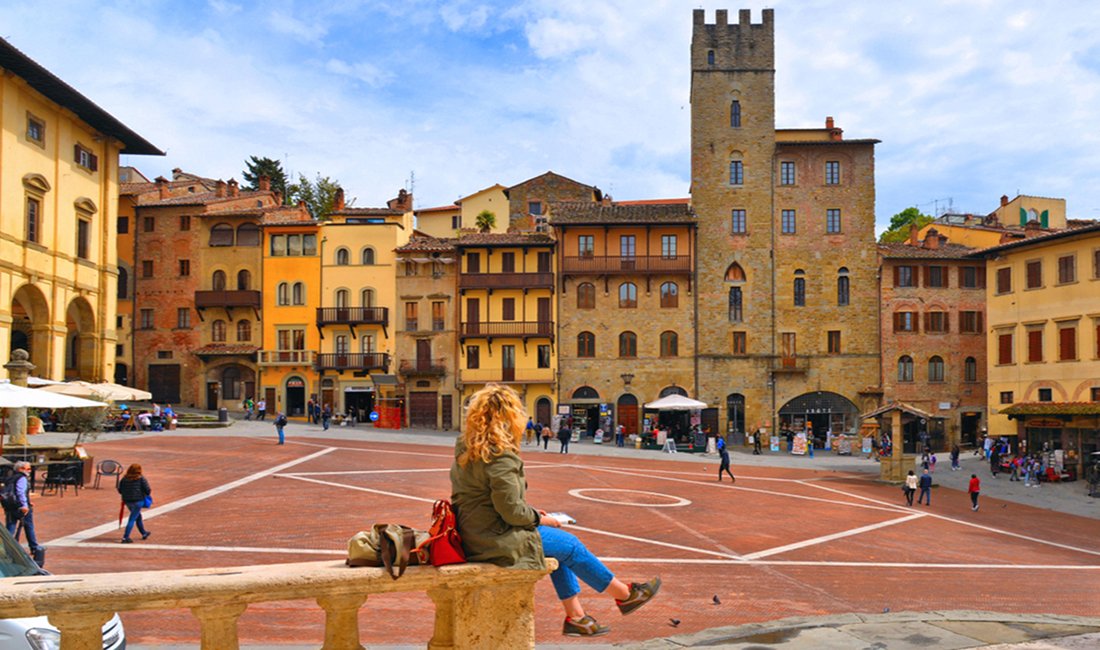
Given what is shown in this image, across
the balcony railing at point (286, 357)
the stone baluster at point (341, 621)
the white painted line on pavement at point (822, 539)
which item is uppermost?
the balcony railing at point (286, 357)

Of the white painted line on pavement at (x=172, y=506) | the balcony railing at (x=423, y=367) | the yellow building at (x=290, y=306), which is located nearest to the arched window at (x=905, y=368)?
the balcony railing at (x=423, y=367)

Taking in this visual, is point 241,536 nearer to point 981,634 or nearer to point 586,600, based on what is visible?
point 586,600

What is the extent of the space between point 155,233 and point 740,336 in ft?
117

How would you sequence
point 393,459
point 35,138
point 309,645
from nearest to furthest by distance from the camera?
point 309,645 → point 393,459 → point 35,138

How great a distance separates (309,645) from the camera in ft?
33.8

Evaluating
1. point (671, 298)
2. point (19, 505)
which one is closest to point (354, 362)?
point (671, 298)

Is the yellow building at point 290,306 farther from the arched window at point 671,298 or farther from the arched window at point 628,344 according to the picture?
the arched window at point 671,298

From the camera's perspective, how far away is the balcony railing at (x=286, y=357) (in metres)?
55.1

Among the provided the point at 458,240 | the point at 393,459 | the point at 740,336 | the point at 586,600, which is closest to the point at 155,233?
the point at 458,240

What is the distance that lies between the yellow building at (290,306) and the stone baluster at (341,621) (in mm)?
52107

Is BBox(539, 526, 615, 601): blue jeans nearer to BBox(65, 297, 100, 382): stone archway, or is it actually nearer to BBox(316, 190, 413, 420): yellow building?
BBox(65, 297, 100, 382): stone archway

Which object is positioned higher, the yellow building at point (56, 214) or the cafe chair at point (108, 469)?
the yellow building at point (56, 214)

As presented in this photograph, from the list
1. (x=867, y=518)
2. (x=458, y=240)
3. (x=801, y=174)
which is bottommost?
(x=867, y=518)

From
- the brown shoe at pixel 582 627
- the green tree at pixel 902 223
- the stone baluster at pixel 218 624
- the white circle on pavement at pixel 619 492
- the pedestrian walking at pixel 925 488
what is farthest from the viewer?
the green tree at pixel 902 223
